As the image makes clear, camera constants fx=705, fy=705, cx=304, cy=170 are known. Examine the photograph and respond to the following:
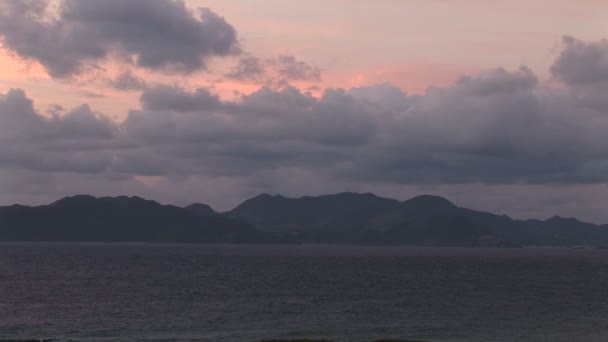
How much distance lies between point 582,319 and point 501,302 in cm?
2203

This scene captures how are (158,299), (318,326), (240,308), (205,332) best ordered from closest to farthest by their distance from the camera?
(205,332), (318,326), (240,308), (158,299)

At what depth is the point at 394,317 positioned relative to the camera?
10356 centimetres

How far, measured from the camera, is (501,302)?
126m

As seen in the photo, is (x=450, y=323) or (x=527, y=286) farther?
(x=527, y=286)

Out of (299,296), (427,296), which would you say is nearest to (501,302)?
(427,296)

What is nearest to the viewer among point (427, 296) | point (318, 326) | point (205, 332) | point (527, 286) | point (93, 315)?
point (205, 332)

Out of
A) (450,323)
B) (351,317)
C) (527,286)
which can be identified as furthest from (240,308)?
(527,286)

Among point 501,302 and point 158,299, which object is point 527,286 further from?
point 158,299

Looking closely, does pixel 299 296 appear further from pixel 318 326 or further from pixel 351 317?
pixel 318 326

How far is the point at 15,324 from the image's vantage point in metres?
93.8

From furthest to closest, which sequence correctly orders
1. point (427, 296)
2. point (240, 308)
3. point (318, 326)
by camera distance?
1. point (427, 296)
2. point (240, 308)
3. point (318, 326)

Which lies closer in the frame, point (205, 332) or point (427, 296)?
point (205, 332)

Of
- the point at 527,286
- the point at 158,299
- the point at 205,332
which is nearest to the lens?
the point at 205,332

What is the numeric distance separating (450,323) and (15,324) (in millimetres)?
58976
